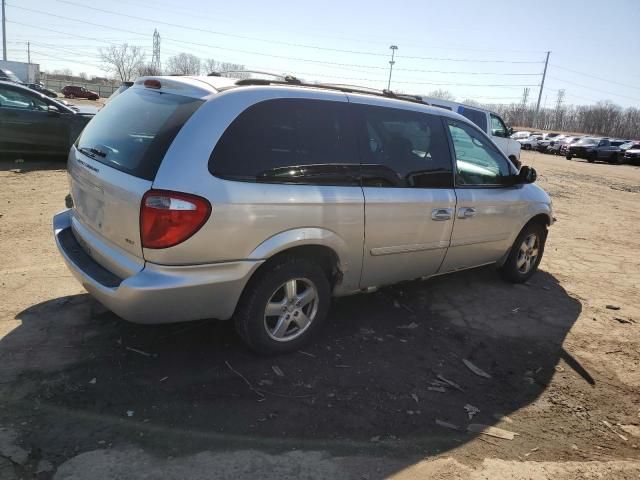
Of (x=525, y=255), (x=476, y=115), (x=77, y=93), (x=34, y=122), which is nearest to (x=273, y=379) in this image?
(x=525, y=255)

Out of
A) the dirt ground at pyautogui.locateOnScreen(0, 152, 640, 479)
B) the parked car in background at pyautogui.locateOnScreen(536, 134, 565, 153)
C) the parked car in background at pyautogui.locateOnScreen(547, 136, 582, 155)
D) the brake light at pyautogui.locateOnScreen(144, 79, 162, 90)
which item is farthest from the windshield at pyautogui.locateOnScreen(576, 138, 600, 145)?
the brake light at pyautogui.locateOnScreen(144, 79, 162, 90)

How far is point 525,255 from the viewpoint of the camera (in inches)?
221

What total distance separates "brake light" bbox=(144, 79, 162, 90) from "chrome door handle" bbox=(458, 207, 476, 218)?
2.65m

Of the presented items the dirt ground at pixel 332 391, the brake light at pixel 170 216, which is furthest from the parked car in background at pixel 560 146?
the brake light at pixel 170 216

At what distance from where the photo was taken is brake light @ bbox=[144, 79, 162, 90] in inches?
135

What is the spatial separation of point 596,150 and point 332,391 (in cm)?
3804

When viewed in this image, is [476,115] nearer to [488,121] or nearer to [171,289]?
[488,121]

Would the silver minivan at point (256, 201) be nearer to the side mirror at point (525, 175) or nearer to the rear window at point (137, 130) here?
the rear window at point (137, 130)

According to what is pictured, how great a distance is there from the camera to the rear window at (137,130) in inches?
117

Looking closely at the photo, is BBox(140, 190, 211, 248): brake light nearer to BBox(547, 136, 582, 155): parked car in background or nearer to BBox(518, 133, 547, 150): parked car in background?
BBox(547, 136, 582, 155): parked car in background

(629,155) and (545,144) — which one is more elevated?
(545,144)

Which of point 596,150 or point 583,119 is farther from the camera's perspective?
point 583,119

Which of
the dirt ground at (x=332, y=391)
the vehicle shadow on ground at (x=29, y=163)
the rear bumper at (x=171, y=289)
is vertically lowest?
the dirt ground at (x=332, y=391)

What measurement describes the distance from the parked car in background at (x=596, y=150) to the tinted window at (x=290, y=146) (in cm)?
3728
